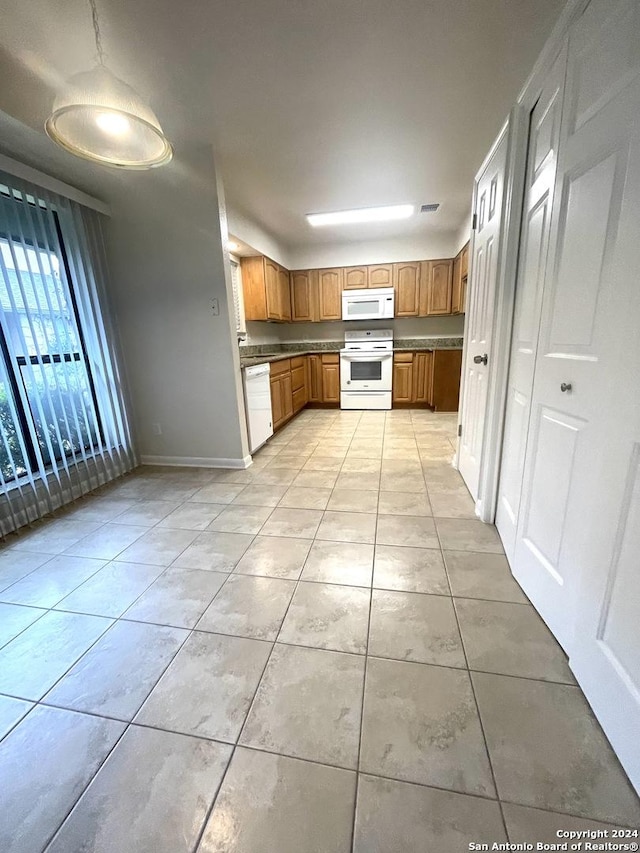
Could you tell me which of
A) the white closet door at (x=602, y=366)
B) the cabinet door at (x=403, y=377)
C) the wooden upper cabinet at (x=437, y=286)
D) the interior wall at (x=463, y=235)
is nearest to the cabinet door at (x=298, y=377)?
the cabinet door at (x=403, y=377)

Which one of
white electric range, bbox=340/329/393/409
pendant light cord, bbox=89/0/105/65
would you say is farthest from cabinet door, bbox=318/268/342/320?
pendant light cord, bbox=89/0/105/65

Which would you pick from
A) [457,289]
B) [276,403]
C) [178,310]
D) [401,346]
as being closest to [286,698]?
[178,310]

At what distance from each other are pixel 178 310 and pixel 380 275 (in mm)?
3317

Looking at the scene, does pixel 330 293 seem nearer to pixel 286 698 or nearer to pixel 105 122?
pixel 105 122

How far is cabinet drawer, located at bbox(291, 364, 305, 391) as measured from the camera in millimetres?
4676

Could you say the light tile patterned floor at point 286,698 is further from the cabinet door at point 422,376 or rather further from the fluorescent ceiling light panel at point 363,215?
the fluorescent ceiling light panel at point 363,215

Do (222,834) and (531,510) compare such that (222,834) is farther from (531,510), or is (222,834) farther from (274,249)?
(274,249)

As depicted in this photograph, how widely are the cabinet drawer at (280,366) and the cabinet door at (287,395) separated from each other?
7cm

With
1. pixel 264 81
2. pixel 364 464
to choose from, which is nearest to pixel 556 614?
pixel 364 464

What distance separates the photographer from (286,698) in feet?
3.56

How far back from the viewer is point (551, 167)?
1314 mm

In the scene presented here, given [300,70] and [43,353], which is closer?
[300,70]

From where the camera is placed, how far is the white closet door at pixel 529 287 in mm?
1326

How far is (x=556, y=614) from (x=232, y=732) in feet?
3.87
